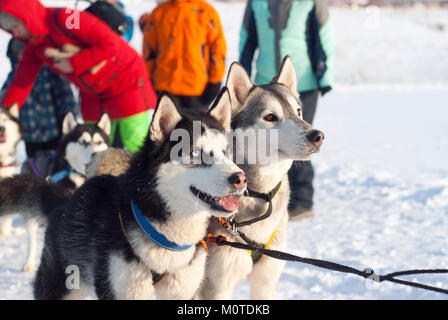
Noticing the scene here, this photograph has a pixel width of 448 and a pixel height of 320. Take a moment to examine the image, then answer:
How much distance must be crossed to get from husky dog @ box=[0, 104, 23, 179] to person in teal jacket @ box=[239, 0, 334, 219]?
1859 mm

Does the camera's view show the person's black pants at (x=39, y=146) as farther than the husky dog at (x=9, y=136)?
Yes

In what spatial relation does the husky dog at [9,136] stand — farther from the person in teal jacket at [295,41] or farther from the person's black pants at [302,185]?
the person's black pants at [302,185]

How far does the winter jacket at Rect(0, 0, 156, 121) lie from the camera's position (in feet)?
10.1

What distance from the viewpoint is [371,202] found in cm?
441

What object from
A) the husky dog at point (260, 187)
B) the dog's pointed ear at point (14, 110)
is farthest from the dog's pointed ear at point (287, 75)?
the dog's pointed ear at point (14, 110)

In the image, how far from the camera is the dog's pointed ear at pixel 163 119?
1.71 m

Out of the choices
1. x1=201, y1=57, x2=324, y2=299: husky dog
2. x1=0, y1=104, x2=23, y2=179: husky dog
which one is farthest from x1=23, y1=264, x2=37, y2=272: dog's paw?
x1=201, y1=57, x2=324, y2=299: husky dog

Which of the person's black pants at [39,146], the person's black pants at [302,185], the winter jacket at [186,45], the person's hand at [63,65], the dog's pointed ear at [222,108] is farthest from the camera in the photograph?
the person's black pants at [39,146]

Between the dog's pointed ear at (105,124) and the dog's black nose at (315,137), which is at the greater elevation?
the dog's black nose at (315,137)

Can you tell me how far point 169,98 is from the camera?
5.61 ft

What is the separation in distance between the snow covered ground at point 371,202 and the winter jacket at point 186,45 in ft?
4.79

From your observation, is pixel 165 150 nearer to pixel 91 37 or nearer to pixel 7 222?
pixel 91 37
